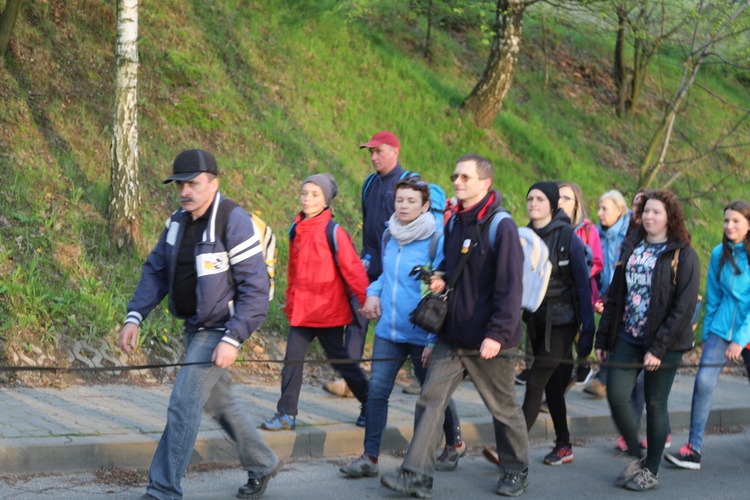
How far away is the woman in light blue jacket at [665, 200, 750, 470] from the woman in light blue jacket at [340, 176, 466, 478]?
2364 millimetres

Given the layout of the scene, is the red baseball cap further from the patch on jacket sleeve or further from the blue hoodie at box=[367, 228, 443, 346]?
the patch on jacket sleeve

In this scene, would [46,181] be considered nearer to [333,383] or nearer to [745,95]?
[333,383]

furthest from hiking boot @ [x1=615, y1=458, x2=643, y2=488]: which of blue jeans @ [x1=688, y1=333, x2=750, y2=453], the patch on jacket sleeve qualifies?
the patch on jacket sleeve

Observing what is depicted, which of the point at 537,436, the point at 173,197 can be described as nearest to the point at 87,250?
the point at 173,197

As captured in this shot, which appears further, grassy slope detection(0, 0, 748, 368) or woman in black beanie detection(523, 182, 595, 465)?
grassy slope detection(0, 0, 748, 368)

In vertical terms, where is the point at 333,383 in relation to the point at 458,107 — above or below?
below

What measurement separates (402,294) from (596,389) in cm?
390

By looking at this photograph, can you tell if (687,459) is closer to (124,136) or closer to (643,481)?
(643,481)

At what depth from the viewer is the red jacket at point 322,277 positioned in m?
6.76

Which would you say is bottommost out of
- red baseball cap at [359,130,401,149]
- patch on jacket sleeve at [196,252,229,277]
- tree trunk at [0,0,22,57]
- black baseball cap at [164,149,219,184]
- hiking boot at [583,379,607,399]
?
hiking boot at [583,379,607,399]

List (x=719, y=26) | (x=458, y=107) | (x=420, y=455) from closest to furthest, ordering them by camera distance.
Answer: (x=420, y=455)
(x=719, y=26)
(x=458, y=107)

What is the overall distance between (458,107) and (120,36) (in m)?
8.08

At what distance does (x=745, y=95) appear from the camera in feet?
82.4

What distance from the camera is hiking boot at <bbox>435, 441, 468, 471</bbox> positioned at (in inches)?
257
